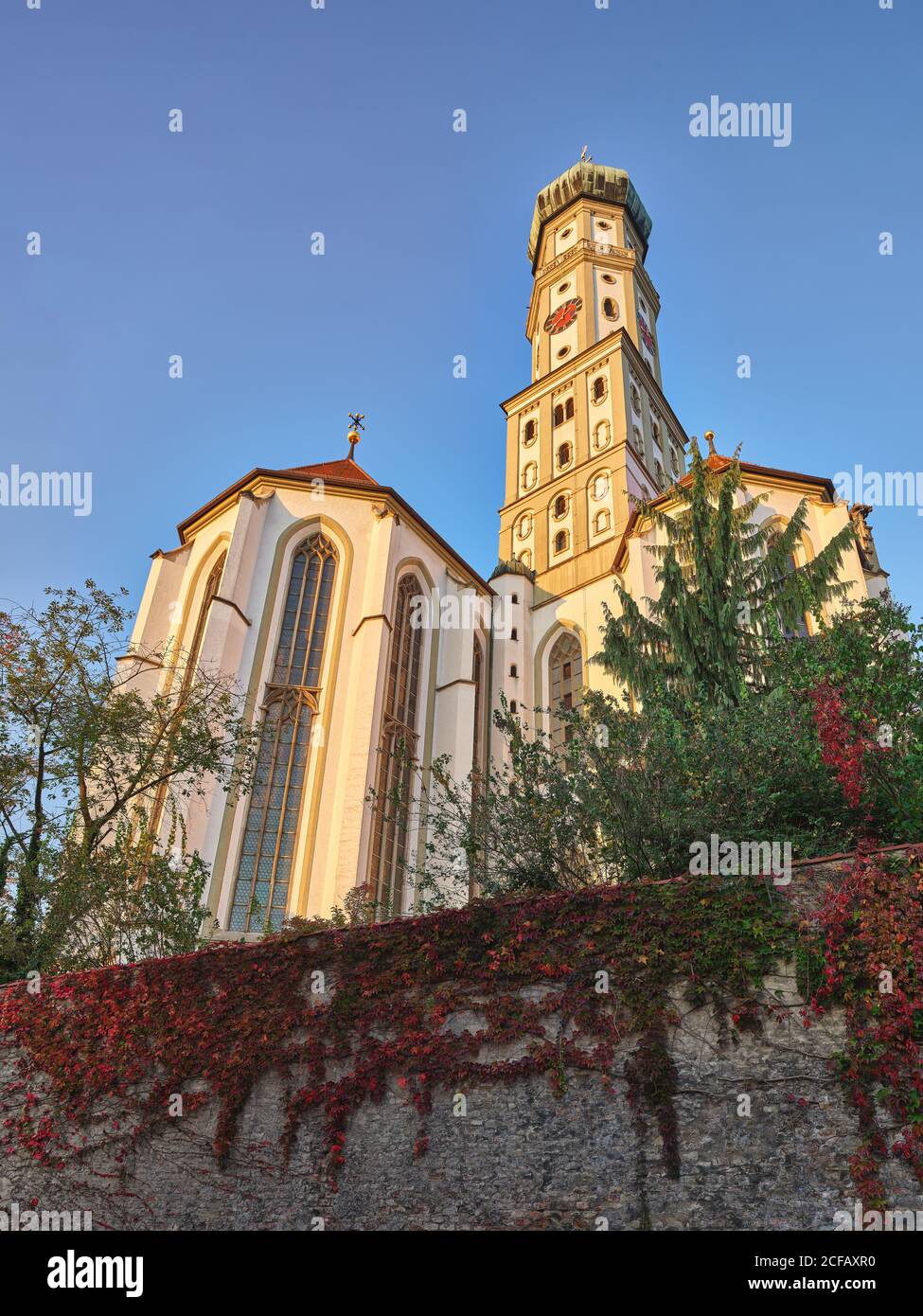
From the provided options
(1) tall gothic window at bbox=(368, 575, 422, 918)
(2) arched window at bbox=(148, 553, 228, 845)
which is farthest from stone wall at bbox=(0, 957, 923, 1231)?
(2) arched window at bbox=(148, 553, 228, 845)

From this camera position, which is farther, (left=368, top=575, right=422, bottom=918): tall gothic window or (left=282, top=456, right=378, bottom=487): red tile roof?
(left=282, top=456, right=378, bottom=487): red tile roof

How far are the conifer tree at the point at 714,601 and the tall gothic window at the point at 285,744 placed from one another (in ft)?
22.9

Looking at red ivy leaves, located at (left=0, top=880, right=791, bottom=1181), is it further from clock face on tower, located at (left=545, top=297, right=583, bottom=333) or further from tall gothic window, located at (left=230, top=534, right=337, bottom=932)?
clock face on tower, located at (left=545, top=297, right=583, bottom=333)

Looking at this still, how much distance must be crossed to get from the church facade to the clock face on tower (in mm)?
7005

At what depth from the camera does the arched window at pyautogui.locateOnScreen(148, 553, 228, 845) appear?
16.6 metres

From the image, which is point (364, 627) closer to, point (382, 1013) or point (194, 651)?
point (194, 651)

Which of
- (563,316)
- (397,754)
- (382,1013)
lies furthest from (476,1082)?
(563,316)

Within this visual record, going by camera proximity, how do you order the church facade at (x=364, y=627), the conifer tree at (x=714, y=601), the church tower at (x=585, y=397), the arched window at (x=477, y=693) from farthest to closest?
the church tower at (x=585, y=397), the arched window at (x=477, y=693), the church facade at (x=364, y=627), the conifer tree at (x=714, y=601)

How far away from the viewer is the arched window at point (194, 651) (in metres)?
16.6

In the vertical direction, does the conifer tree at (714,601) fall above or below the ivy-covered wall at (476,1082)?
above

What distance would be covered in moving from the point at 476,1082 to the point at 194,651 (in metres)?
14.5

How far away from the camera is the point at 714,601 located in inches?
571

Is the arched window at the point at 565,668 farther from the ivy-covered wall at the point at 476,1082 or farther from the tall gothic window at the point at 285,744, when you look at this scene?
the ivy-covered wall at the point at 476,1082

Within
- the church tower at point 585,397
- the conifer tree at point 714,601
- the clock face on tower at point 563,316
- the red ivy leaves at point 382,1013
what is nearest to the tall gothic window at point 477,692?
the church tower at point 585,397
